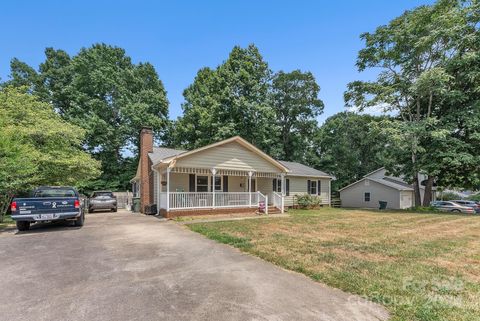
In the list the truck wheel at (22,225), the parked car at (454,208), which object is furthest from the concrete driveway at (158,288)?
the parked car at (454,208)

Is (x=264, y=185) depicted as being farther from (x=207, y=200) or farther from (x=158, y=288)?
(x=158, y=288)

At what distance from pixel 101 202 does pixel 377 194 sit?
1060 inches

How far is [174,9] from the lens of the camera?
12.1 meters

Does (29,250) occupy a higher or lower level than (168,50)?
lower

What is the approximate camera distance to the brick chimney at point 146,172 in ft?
58.0

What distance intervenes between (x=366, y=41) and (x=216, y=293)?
25.8m

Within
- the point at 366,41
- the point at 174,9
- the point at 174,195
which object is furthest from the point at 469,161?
the point at 174,9

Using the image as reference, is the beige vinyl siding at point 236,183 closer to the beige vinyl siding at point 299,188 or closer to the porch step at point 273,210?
the porch step at point 273,210

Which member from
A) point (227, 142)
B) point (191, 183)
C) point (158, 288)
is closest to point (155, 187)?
point (191, 183)

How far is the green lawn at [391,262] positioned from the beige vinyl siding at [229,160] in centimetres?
587

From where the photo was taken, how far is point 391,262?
5.58m

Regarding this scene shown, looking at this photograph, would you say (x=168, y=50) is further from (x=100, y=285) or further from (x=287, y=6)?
(x=100, y=285)

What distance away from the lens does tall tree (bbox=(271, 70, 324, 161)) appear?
35.8 meters

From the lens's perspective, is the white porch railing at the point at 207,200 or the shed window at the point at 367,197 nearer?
the white porch railing at the point at 207,200
